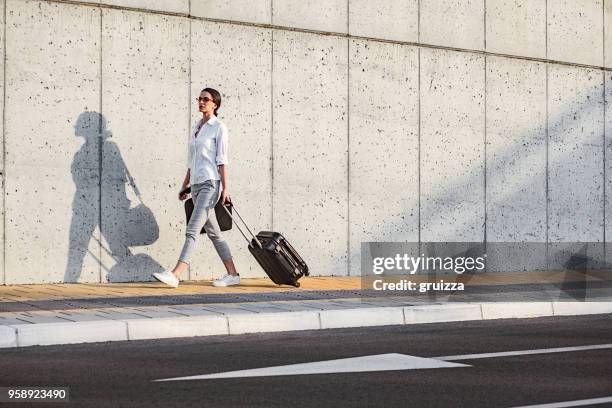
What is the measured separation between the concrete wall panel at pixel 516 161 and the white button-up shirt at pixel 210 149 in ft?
17.7

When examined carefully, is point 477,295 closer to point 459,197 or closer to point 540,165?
point 459,197

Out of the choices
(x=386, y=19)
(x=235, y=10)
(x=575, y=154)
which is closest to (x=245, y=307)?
(x=235, y=10)

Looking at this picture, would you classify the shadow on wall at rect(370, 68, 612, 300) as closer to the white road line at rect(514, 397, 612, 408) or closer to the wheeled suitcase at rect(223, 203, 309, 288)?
the wheeled suitcase at rect(223, 203, 309, 288)

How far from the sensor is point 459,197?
16.2 metres

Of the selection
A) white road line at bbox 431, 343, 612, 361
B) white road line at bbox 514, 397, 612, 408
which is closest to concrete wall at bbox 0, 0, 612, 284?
white road line at bbox 431, 343, 612, 361

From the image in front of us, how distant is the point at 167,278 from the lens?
1203 cm

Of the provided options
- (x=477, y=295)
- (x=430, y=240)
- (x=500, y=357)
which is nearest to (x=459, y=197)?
(x=430, y=240)

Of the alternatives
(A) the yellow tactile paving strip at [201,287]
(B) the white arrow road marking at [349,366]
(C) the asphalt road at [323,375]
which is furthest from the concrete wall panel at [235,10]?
(B) the white arrow road marking at [349,366]

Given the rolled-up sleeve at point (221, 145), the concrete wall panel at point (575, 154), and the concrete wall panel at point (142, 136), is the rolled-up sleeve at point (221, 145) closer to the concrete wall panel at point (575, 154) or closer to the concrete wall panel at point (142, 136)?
the concrete wall panel at point (142, 136)

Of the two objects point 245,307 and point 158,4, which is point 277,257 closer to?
point 245,307

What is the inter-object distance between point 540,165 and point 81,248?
23.6 ft

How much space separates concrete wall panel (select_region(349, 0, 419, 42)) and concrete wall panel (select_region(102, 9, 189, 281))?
2.52 meters

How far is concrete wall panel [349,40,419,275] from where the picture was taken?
15.2m

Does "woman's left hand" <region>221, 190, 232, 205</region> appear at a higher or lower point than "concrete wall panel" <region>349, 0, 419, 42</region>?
lower
